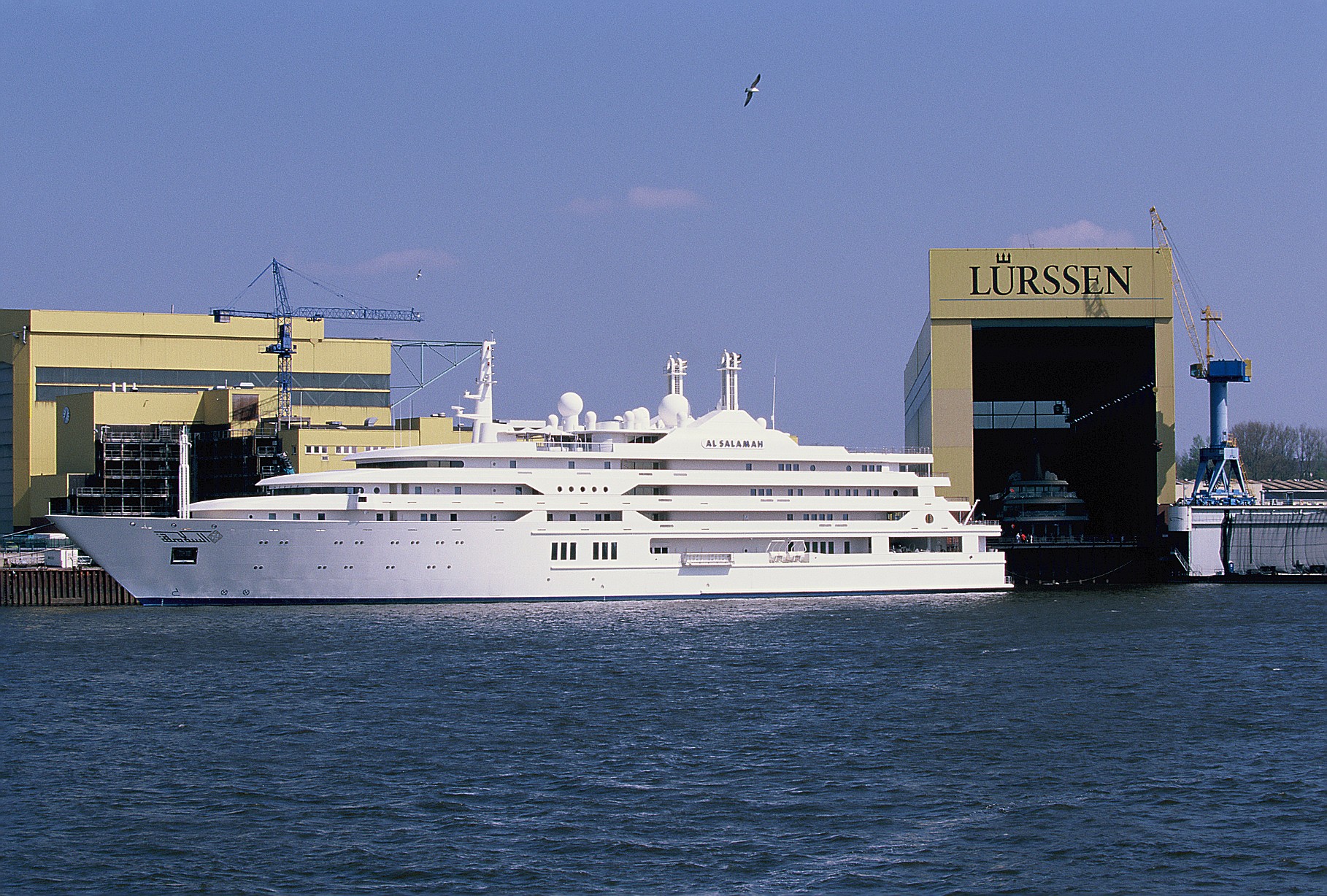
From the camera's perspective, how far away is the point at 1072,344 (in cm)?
6284

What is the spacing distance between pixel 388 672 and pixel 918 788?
1379 cm

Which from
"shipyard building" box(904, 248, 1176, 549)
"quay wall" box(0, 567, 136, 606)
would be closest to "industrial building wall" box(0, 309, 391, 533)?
"quay wall" box(0, 567, 136, 606)

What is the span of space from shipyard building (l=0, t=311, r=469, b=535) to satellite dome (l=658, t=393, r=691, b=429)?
18.3 m

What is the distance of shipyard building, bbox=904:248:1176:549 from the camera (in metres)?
56.3

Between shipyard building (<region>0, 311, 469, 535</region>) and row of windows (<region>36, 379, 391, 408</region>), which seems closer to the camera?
shipyard building (<region>0, 311, 469, 535</region>)

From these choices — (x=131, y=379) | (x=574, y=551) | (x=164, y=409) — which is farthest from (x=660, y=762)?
(x=131, y=379)

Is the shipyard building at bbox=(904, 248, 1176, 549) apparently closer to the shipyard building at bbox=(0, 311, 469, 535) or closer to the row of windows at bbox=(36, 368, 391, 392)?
the shipyard building at bbox=(0, 311, 469, 535)

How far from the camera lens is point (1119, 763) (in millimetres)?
21938

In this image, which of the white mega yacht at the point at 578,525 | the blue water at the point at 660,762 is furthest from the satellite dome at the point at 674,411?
the blue water at the point at 660,762

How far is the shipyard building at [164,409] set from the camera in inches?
2611

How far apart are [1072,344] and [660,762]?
45.8 meters

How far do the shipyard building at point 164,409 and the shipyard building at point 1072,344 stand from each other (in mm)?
25367

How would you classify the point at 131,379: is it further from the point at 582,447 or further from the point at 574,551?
the point at 574,551

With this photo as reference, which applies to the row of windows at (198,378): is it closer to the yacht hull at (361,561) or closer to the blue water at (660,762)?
the yacht hull at (361,561)
